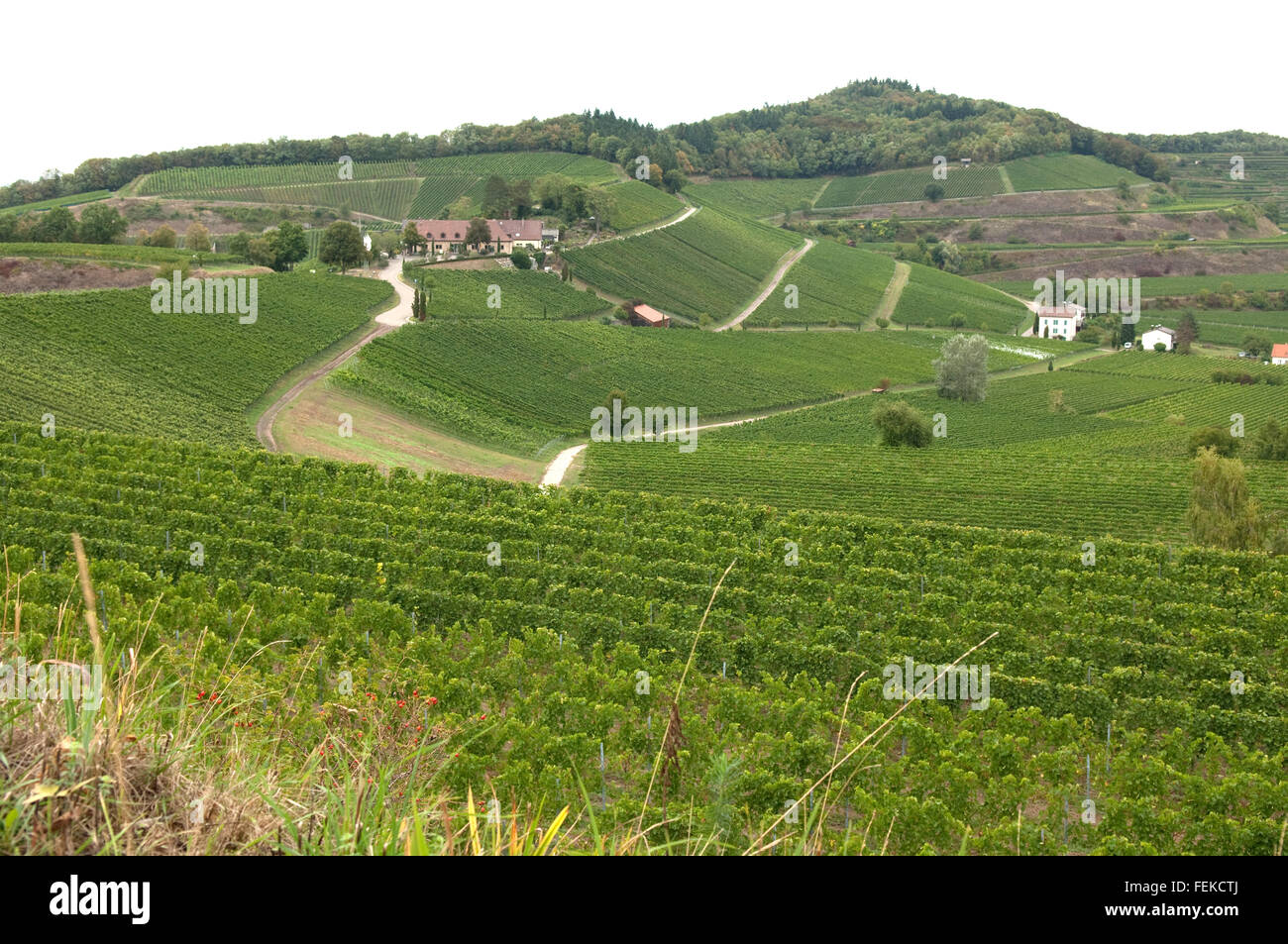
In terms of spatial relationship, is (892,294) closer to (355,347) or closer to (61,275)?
(355,347)

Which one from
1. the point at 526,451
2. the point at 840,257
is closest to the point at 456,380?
the point at 526,451

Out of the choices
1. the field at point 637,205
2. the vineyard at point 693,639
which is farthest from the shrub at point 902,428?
the field at point 637,205

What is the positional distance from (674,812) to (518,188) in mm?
109217

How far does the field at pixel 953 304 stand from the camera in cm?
12150

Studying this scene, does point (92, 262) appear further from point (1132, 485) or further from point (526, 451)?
point (1132, 485)

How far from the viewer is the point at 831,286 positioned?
4906 inches

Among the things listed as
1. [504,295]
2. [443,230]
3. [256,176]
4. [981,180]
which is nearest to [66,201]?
[256,176]

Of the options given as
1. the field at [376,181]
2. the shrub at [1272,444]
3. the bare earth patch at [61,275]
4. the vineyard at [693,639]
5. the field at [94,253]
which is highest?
the field at [376,181]

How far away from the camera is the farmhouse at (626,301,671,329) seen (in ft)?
317

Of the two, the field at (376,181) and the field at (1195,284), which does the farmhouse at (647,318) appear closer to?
the field at (376,181)

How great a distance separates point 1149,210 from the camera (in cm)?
16600

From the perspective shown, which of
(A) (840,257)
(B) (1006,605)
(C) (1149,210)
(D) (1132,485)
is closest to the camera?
(B) (1006,605)

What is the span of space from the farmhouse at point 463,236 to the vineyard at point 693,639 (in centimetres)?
6939

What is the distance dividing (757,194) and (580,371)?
109788 mm
